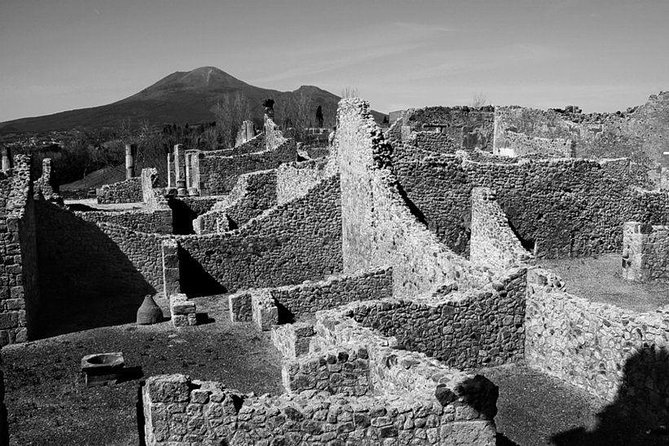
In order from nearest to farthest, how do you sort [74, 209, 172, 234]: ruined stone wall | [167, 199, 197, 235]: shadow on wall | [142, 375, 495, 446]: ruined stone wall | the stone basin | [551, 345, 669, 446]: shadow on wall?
[142, 375, 495, 446]: ruined stone wall < [551, 345, 669, 446]: shadow on wall < the stone basin < [74, 209, 172, 234]: ruined stone wall < [167, 199, 197, 235]: shadow on wall

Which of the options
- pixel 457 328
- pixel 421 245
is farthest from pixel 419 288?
pixel 457 328

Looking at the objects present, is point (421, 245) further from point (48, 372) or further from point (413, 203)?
point (48, 372)

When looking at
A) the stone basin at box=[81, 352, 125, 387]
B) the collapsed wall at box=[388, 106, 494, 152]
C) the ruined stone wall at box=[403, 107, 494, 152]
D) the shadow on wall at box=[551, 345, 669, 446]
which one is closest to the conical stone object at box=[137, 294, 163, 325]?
the stone basin at box=[81, 352, 125, 387]

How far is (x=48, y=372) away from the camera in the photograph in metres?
13.9

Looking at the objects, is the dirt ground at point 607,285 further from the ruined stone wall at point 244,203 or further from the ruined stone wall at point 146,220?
the ruined stone wall at point 146,220

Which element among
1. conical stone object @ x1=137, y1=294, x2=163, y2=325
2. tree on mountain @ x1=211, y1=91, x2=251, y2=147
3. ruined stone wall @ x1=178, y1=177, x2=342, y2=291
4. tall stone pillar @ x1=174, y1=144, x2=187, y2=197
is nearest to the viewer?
conical stone object @ x1=137, y1=294, x2=163, y2=325

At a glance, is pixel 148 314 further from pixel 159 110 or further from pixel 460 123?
pixel 159 110

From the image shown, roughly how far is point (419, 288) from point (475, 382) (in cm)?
700

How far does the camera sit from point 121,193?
108 feet

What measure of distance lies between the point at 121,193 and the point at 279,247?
15406 millimetres

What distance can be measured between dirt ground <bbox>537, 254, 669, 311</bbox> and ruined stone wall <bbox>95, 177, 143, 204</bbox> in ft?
65.7

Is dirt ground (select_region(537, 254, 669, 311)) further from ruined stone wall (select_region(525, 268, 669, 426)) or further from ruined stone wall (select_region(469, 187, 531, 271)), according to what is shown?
ruined stone wall (select_region(525, 268, 669, 426))

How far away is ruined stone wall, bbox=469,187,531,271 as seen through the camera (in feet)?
51.1

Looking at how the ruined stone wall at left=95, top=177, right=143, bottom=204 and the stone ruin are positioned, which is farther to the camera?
the ruined stone wall at left=95, top=177, right=143, bottom=204
